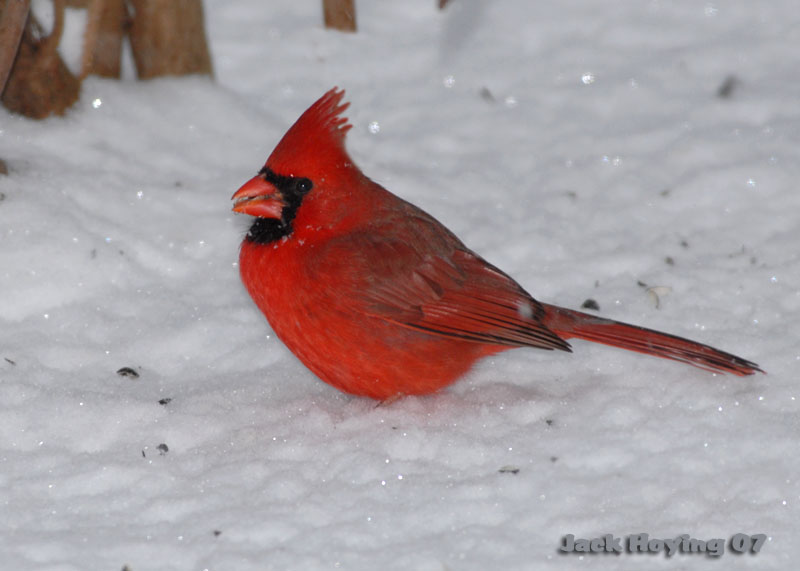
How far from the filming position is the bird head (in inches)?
125

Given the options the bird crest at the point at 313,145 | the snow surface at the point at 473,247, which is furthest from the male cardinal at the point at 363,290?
the snow surface at the point at 473,247

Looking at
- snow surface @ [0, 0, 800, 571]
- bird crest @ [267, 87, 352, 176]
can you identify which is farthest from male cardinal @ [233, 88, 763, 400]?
snow surface @ [0, 0, 800, 571]

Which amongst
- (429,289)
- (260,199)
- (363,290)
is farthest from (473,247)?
(260,199)

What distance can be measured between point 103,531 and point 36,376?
2.71 feet

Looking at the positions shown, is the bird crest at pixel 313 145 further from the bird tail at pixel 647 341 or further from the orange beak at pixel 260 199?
the bird tail at pixel 647 341

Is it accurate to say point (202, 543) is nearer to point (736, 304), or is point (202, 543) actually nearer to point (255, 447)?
point (255, 447)

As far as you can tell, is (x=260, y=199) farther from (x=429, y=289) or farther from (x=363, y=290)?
(x=429, y=289)

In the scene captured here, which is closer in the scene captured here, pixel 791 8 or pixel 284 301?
pixel 284 301

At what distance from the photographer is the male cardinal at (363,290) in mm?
3160

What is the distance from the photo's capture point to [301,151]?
10.5 ft

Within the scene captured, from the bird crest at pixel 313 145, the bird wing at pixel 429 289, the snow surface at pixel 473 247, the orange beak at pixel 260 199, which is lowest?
the snow surface at pixel 473 247

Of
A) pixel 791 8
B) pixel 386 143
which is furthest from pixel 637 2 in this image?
pixel 386 143

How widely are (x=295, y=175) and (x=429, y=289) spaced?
1.70 ft

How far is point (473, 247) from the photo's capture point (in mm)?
4258
